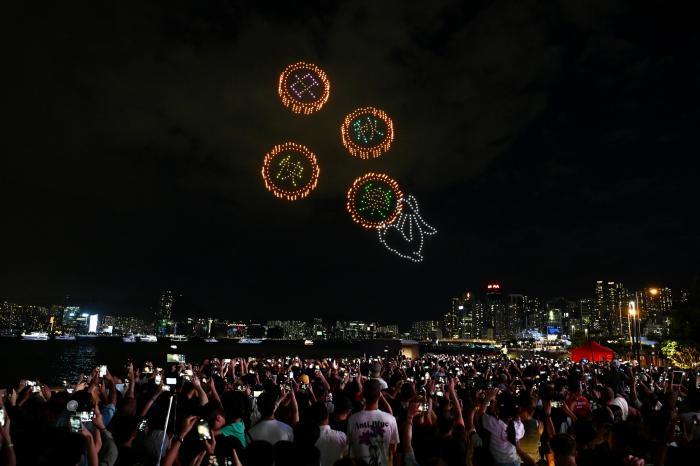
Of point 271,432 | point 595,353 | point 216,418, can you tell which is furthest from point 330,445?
point 595,353

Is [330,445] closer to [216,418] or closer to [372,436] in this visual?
[372,436]

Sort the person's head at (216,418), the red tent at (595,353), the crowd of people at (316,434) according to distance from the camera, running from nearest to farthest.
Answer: the crowd of people at (316,434)
the person's head at (216,418)
the red tent at (595,353)

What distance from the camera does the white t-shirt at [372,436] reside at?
20.5 ft

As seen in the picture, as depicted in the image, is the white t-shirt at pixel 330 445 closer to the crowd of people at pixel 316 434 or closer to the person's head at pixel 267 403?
the crowd of people at pixel 316 434

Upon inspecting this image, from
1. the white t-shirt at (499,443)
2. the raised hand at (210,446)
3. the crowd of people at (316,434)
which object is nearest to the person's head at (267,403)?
the crowd of people at (316,434)

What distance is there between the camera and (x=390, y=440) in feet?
20.8

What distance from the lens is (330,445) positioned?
6258 mm

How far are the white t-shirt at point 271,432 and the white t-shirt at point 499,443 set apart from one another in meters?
2.77

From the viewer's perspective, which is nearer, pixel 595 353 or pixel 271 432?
pixel 271 432

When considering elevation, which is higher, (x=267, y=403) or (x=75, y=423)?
(x=267, y=403)

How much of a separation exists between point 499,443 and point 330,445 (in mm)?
2439

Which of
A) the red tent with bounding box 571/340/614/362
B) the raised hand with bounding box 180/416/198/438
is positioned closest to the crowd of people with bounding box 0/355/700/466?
the raised hand with bounding box 180/416/198/438

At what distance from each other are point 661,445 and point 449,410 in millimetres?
3182

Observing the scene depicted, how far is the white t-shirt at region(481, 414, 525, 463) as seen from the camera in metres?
7.01
